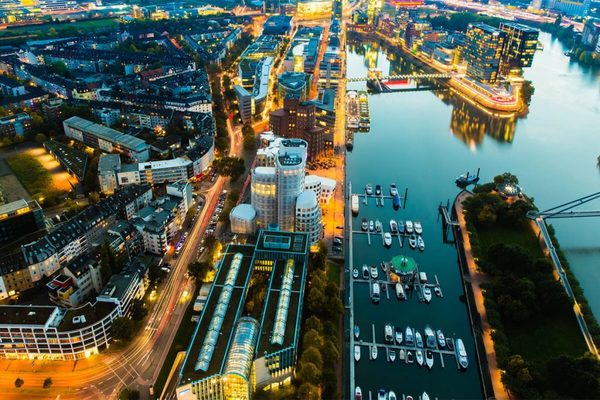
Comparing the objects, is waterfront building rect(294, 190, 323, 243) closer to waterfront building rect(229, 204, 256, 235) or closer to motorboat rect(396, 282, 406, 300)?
waterfront building rect(229, 204, 256, 235)

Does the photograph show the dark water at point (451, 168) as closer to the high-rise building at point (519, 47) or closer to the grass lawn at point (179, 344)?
the high-rise building at point (519, 47)

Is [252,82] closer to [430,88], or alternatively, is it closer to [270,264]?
[430,88]

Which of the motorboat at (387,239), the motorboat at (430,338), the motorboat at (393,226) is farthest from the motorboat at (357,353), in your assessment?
the motorboat at (393,226)

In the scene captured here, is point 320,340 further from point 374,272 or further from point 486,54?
point 486,54

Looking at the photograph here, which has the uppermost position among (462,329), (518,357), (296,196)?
(296,196)

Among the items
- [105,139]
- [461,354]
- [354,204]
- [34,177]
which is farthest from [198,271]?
[105,139]

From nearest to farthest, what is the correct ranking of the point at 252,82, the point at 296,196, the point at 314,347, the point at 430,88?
the point at 314,347 → the point at 296,196 → the point at 252,82 → the point at 430,88

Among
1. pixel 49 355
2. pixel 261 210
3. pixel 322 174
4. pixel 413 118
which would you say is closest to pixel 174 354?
pixel 49 355

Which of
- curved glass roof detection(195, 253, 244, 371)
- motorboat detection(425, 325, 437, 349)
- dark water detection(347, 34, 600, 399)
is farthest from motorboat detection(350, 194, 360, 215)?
motorboat detection(425, 325, 437, 349)
